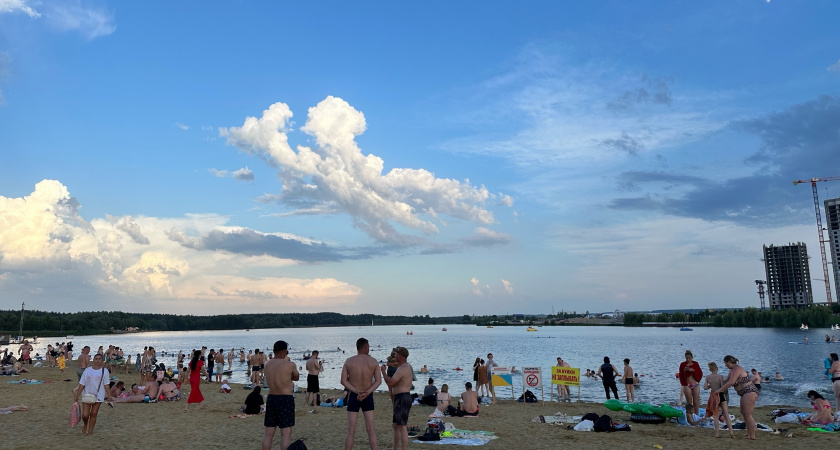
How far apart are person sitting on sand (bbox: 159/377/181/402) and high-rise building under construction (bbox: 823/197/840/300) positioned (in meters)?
231

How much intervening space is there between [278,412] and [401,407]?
219 cm

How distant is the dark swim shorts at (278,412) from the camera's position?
8916 mm

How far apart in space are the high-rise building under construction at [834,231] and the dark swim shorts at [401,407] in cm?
23210

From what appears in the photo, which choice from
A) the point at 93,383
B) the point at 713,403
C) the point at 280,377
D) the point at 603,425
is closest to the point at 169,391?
the point at 93,383

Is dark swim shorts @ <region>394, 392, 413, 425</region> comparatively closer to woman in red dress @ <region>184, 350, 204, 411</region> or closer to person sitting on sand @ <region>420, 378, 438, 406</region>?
person sitting on sand @ <region>420, 378, 438, 406</region>

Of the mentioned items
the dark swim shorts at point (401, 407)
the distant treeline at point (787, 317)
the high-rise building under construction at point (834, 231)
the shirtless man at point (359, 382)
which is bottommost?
the distant treeline at point (787, 317)

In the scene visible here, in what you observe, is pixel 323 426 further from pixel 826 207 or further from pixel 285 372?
pixel 826 207

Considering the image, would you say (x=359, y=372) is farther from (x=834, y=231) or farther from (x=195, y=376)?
(x=834, y=231)

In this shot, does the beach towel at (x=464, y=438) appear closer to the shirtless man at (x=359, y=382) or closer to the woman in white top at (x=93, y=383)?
the shirtless man at (x=359, y=382)

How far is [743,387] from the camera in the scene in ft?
38.0

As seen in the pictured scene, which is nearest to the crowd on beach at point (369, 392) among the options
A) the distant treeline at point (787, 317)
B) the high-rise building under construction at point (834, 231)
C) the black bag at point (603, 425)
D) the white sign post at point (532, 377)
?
the white sign post at point (532, 377)

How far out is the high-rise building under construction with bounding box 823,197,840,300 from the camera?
187375 mm

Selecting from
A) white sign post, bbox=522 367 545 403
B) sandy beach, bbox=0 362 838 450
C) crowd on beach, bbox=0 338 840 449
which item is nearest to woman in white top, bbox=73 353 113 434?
crowd on beach, bbox=0 338 840 449

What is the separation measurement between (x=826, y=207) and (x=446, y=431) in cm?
24221
